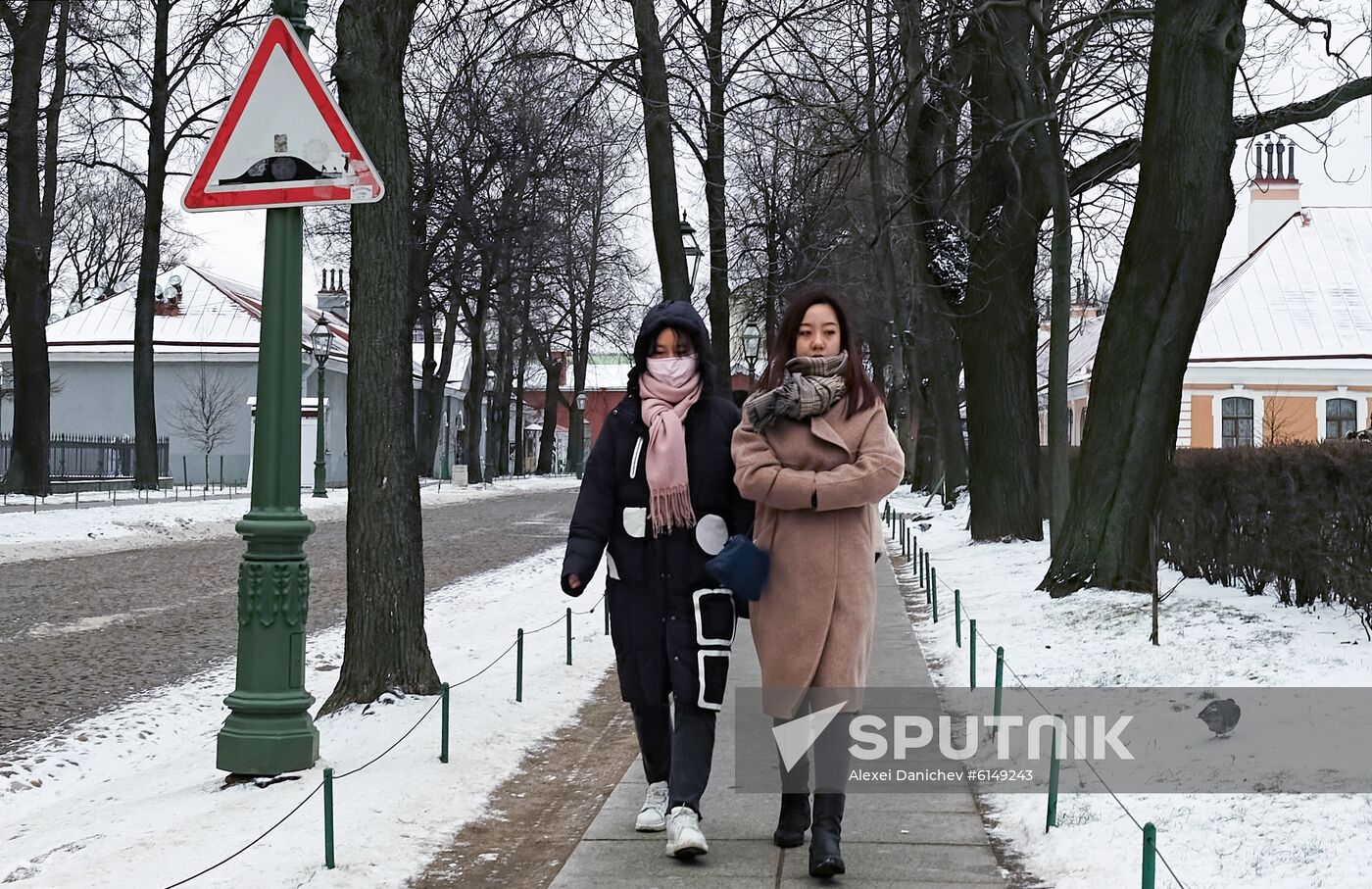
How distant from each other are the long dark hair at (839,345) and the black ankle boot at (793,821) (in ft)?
4.97

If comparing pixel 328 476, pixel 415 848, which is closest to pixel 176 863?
pixel 415 848

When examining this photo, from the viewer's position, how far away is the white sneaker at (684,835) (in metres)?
5.35

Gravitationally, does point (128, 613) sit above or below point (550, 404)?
below

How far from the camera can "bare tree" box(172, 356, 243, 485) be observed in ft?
167

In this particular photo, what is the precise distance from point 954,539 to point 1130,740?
52.4 ft

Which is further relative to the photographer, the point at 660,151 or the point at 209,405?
the point at 209,405

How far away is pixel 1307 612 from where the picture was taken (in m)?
9.71

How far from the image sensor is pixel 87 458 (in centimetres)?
4428

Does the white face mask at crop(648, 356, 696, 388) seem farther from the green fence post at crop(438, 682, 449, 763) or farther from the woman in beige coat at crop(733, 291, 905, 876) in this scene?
the green fence post at crop(438, 682, 449, 763)

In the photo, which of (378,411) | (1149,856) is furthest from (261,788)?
(1149,856)

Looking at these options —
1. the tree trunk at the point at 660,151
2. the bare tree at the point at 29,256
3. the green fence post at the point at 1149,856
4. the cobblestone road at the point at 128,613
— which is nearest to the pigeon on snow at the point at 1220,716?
the green fence post at the point at 1149,856

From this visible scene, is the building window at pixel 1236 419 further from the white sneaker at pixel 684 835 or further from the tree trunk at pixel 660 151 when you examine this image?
the white sneaker at pixel 684 835

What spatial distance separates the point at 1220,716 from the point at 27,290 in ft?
89.2

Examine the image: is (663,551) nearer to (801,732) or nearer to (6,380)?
(801,732)
